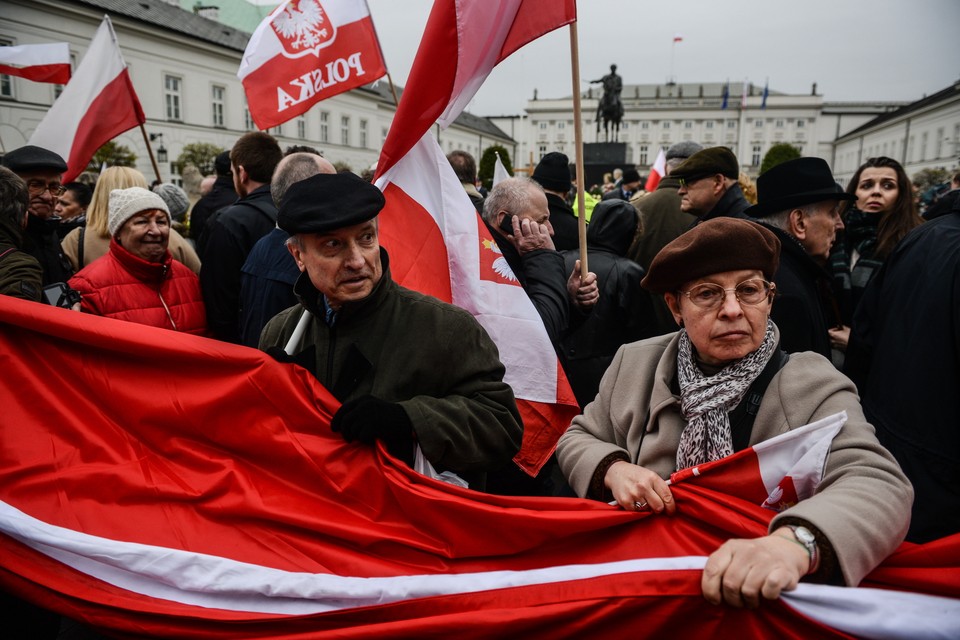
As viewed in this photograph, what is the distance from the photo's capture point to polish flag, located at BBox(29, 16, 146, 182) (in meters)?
5.17

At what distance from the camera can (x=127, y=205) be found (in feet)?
11.0

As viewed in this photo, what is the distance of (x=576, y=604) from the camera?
1484 millimetres

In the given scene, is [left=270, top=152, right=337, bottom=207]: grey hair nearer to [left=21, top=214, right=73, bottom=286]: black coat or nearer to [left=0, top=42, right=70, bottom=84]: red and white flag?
[left=21, top=214, right=73, bottom=286]: black coat

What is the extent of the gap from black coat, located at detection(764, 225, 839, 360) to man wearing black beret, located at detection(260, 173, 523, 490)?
114 cm

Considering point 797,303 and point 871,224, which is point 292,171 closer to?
point 797,303

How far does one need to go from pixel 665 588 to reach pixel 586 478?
1.32ft

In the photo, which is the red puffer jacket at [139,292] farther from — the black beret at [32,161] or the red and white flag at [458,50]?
the red and white flag at [458,50]

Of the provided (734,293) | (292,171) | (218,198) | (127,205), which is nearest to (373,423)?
(734,293)

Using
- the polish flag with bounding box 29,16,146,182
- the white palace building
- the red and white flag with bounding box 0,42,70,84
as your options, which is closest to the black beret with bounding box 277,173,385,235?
the polish flag with bounding box 29,16,146,182

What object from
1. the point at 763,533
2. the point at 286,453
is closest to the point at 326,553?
the point at 286,453

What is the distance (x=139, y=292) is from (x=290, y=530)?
A: 78.9 inches

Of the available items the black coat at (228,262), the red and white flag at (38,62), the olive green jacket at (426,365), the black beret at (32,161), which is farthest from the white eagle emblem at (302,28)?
the red and white flag at (38,62)

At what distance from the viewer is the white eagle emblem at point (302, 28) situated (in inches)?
161

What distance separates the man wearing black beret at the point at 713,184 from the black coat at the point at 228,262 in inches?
99.8
